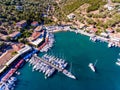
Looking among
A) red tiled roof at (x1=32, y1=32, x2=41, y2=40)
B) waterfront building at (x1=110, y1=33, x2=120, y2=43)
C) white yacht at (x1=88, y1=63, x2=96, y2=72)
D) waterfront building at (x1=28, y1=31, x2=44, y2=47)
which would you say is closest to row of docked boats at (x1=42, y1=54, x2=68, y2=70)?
white yacht at (x1=88, y1=63, x2=96, y2=72)

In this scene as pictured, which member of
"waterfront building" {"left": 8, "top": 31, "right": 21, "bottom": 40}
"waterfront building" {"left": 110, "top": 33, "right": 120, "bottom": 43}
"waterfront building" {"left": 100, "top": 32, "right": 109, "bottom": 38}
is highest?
"waterfront building" {"left": 8, "top": 31, "right": 21, "bottom": 40}

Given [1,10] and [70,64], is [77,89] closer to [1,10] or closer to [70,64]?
[70,64]

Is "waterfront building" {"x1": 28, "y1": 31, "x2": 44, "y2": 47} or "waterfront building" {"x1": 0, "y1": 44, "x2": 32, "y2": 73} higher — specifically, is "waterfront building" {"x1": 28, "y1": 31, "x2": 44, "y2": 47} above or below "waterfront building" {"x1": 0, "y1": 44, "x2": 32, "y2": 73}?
below

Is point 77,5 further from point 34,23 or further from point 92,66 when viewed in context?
point 92,66

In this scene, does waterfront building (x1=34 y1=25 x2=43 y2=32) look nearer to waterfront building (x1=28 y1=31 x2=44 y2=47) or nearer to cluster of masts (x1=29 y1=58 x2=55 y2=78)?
waterfront building (x1=28 y1=31 x2=44 y2=47)

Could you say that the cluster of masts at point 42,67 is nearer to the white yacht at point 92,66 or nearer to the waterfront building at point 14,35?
the white yacht at point 92,66

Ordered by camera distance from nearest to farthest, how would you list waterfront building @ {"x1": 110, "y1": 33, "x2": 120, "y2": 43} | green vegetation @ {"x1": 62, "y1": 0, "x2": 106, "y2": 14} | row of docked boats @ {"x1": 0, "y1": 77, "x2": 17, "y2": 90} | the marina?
1. row of docked boats @ {"x1": 0, "y1": 77, "x2": 17, "y2": 90}
2. the marina
3. waterfront building @ {"x1": 110, "y1": 33, "x2": 120, "y2": 43}
4. green vegetation @ {"x1": 62, "y1": 0, "x2": 106, "y2": 14}

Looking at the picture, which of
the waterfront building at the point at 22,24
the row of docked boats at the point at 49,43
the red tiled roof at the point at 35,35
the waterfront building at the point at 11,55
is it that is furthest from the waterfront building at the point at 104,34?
the waterfront building at the point at 22,24

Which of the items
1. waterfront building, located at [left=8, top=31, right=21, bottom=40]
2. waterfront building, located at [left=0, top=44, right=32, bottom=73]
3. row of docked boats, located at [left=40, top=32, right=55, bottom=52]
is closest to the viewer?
waterfront building, located at [left=0, top=44, right=32, bottom=73]
